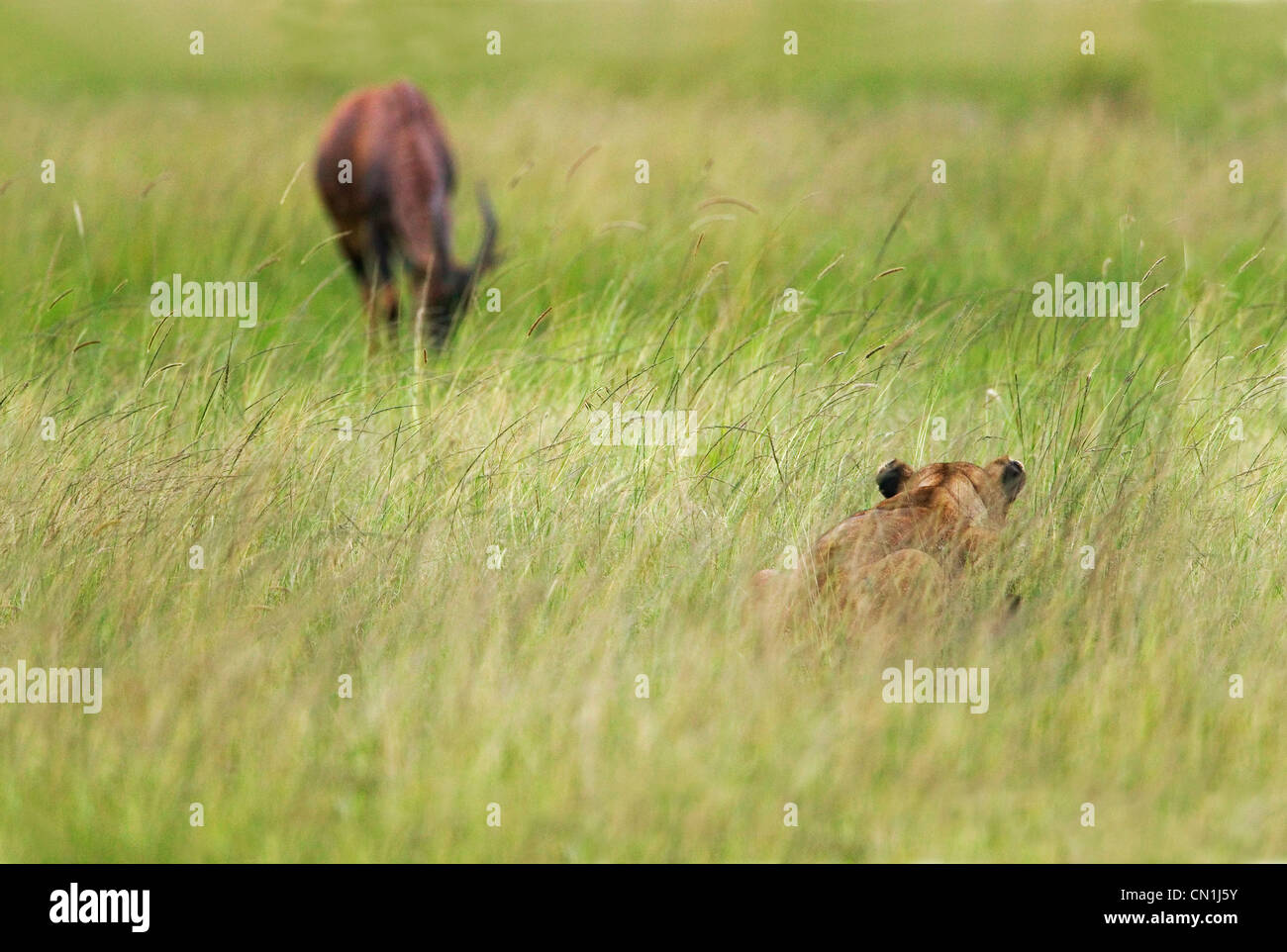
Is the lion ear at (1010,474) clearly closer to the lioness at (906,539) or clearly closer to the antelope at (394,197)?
the lioness at (906,539)

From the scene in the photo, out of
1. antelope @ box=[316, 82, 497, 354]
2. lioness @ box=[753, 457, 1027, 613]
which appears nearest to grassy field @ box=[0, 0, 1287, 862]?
lioness @ box=[753, 457, 1027, 613]

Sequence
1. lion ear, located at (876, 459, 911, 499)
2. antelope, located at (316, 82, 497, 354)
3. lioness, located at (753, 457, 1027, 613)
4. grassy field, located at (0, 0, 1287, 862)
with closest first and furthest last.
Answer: grassy field, located at (0, 0, 1287, 862), lioness, located at (753, 457, 1027, 613), lion ear, located at (876, 459, 911, 499), antelope, located at (316, 82, 497, 354)

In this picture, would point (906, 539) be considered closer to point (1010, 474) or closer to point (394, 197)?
point (1010, 474)

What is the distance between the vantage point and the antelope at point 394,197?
766 centimetres

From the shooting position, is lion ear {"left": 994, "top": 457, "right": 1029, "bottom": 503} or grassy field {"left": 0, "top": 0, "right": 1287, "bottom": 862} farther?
lion ear {"left": 994, "top": 457, "right": 1029, "bottom": 503}

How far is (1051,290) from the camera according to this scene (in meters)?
5.90

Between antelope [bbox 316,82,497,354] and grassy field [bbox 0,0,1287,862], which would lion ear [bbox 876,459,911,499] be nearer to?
grassy field [bbox 0,0,1287,862]

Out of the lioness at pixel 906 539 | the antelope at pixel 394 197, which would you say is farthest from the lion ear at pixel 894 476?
the antelope at pixel 394 197

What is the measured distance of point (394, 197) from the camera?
319 inches

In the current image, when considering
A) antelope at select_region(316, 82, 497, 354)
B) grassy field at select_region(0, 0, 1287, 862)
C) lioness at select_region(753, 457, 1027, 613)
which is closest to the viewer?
grassy field at select_region(0, 0, 1287, 862)

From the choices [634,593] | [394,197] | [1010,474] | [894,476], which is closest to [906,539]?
[894,476]

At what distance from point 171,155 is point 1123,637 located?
9.23m

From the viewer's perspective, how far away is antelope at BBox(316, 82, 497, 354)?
7656 millimetres

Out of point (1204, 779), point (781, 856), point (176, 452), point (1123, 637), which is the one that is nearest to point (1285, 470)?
point (1123, 637)
